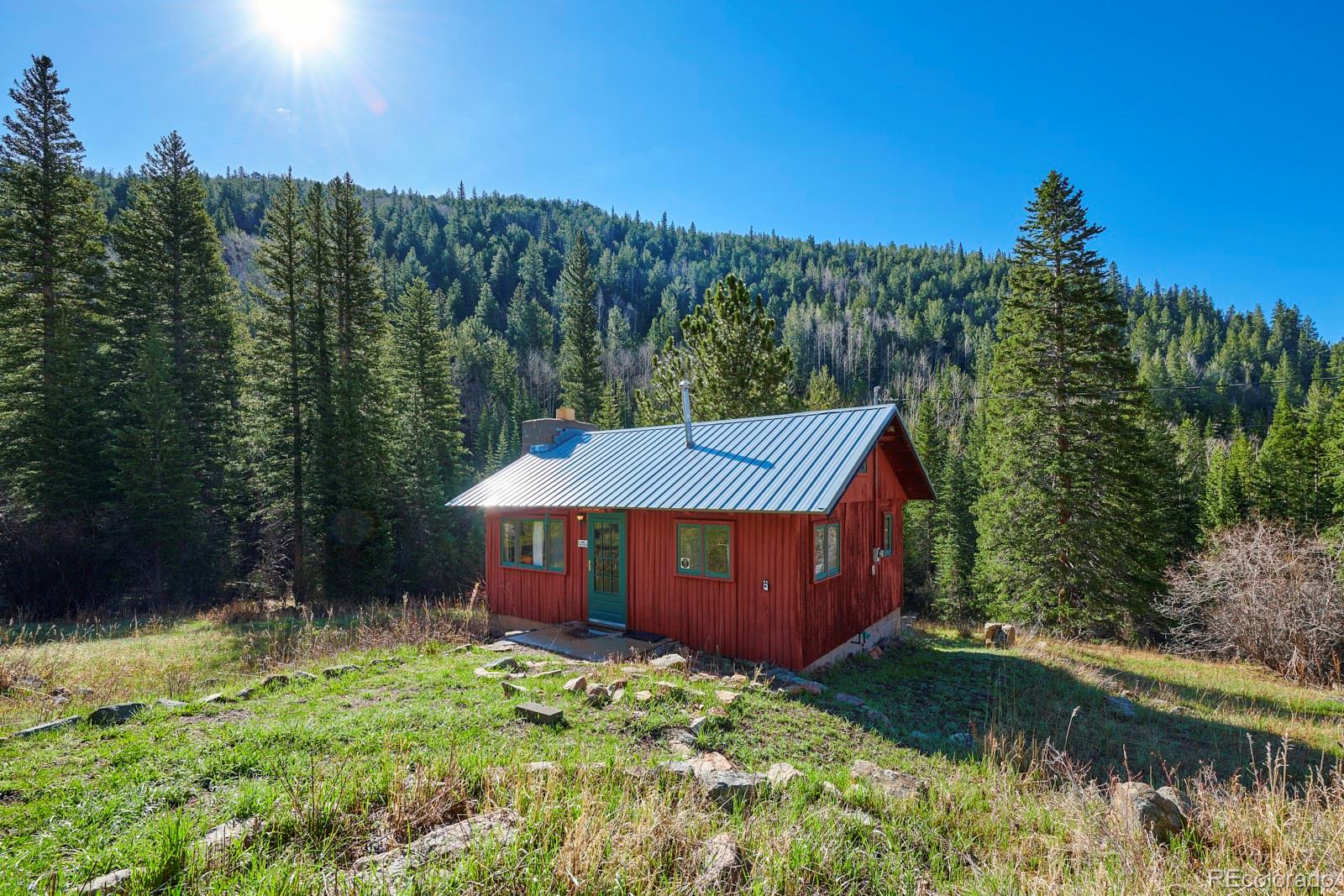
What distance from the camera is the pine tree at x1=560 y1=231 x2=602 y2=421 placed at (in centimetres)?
4050

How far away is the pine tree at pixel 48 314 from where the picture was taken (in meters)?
17.8

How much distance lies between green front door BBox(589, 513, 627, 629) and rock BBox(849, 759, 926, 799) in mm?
6194

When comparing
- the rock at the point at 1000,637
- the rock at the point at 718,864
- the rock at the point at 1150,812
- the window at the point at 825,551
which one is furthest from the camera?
the rock at the point at 1000,637

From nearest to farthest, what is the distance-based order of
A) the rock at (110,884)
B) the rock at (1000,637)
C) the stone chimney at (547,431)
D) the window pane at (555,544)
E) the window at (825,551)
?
the rock at (110,884)
the window at (825,551)
the window pane at (555,544)
the rock at (1000,637)
the stone chimney at (547,431)

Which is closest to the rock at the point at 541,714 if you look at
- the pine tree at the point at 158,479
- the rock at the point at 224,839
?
the rock at the point at 224,839

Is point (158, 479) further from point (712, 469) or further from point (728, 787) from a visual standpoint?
point (728, 787)

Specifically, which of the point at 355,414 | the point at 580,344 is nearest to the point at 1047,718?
the point at 355,414

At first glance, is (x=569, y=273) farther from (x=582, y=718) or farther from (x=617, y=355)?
(x=582, y=718)

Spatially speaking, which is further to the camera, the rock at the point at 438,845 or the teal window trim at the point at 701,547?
the teal window trim at the point at 701,547

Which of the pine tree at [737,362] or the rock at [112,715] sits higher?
the pine tree at [737,362]

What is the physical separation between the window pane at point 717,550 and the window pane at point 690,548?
0.35ft

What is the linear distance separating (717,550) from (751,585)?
857mm

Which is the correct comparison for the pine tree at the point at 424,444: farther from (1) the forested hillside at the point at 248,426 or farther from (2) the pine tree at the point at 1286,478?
(2) the pine tree at the point at 1286,478

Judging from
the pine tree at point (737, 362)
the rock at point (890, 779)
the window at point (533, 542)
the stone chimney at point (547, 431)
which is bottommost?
the rock at point (890, 779)
